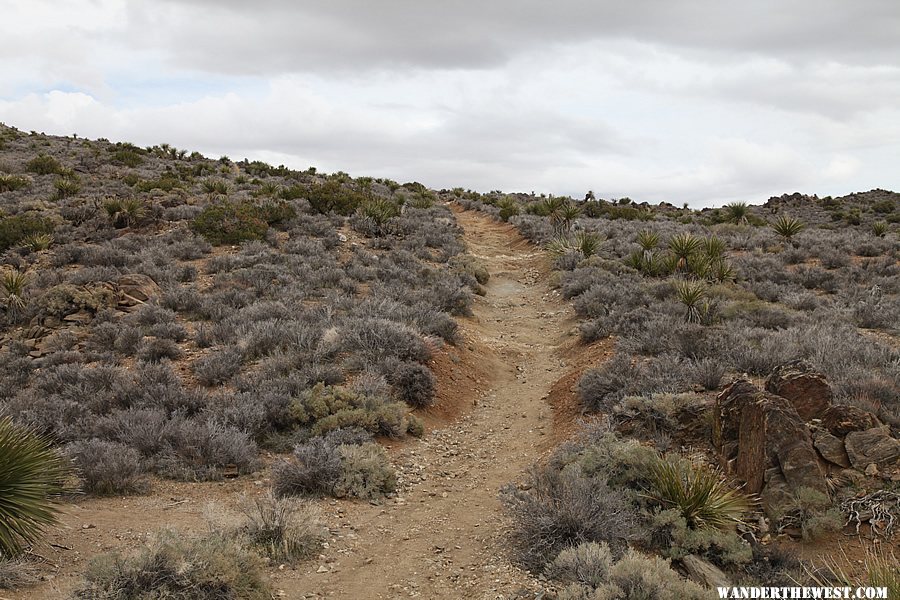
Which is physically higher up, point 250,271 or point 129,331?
point 250,271

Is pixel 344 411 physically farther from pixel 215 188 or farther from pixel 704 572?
pixel 215 188

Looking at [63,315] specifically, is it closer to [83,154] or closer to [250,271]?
[250,271]

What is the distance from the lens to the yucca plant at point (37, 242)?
1587 cm

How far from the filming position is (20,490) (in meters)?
4.51

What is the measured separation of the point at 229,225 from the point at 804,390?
16.4m

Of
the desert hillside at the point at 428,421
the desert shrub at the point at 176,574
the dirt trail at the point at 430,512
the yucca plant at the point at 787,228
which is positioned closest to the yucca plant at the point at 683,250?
the desert hillside at the point at 428,421

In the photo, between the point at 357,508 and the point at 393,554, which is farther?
the point at 357,508

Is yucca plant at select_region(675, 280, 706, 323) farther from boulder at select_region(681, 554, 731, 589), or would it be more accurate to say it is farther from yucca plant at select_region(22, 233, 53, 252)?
yucca plant at select_region(22, 233, 53, 252)

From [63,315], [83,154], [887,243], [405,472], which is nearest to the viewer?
[405,472]

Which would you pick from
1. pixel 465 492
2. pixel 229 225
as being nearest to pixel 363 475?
pixel 465 492

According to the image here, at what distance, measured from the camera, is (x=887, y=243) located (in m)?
18.9

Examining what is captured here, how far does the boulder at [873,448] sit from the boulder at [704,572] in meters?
2.14

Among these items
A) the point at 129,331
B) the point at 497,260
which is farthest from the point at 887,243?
the point at 129,331

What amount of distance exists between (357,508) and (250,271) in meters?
9.61
